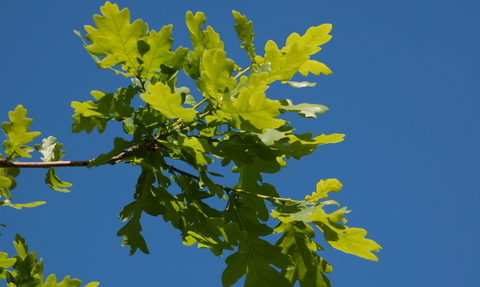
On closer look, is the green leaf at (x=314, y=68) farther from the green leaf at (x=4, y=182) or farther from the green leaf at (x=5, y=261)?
the green leaf at (x=5, y=261)

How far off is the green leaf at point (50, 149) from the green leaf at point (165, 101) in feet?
4.22

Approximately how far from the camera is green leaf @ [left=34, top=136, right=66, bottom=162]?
9.78 feet

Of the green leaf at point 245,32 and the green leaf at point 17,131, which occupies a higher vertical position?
the green leaf at point 245,32

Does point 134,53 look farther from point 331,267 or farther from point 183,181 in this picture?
point 331,267

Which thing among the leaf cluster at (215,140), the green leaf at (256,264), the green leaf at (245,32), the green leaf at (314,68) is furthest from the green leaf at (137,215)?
the green leaf at (314,68)

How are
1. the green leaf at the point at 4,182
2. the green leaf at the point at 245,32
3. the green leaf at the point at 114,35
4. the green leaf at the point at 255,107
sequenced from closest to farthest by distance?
the green leaf at the point at 255,107 < the green leaf at the point at 114,35 < the green leaf at the point at 4,182 < the green leaf at the point at 245,32

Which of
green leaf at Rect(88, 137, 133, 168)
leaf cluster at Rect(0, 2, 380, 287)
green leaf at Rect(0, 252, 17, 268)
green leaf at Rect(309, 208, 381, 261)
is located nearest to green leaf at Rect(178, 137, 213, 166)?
leaf cluster at Rect(0, 2, 380, 287)

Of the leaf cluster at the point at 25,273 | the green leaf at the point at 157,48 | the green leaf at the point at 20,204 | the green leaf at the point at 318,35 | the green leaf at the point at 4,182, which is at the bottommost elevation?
the leaf cluster at the point at 25,273

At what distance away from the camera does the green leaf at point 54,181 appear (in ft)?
9.61

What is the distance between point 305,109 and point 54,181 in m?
1.70

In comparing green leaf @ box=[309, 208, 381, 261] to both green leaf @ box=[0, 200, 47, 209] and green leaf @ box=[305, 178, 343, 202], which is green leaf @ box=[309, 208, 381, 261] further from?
green leaf @ box=[0, 200, 47, 209]

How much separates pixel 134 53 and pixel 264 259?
1.32 metres

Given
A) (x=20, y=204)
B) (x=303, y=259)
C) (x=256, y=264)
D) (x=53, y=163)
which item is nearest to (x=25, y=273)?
(x=20, y=204)

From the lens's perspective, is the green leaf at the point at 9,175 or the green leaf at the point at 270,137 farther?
the green leaf at the point at 9,175
